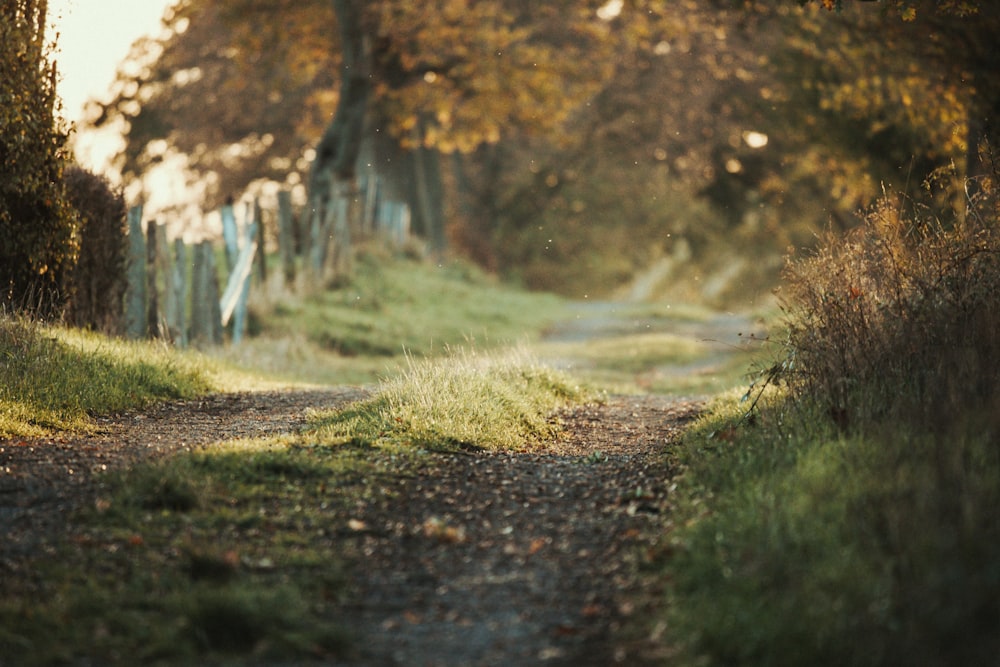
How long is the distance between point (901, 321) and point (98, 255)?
802cm

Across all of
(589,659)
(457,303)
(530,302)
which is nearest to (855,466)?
(589,659)

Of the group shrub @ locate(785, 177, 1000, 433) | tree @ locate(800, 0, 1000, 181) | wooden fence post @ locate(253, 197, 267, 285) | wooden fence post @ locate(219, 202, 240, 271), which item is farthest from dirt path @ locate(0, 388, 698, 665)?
tree @ locate(800, 0, 1000, 181)

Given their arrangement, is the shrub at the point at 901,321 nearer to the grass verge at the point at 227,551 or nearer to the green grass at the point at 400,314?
the grass verge at the point at 227,551

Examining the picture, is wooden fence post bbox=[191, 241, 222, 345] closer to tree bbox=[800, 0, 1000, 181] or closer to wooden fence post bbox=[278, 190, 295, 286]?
wooden fence post bbox=[278, 190, 295, 286]

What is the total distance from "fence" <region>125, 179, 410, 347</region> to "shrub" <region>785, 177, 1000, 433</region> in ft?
24.1

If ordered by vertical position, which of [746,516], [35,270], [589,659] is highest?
[35,270]

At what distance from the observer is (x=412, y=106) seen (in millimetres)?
23750

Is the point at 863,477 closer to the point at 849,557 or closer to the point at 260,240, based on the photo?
the point at 849,557

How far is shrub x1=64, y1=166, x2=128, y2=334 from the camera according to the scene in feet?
37.7

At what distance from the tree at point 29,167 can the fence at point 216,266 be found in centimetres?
217

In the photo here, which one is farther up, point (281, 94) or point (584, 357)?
point (281, 94)

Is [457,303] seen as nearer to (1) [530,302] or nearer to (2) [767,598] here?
(1) [530,302]

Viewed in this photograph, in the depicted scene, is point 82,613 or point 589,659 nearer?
point 589,659

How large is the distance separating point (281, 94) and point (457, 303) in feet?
34.9
